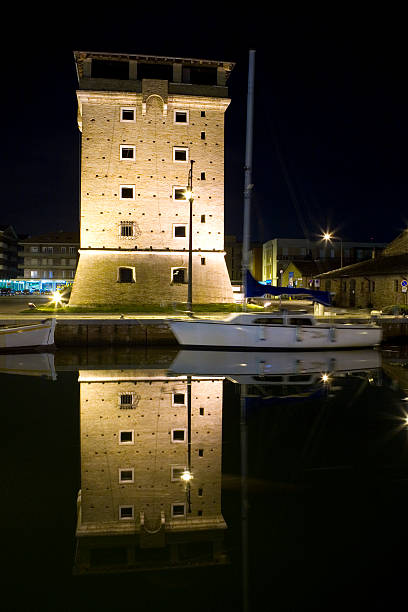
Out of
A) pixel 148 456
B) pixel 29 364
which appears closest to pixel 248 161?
pixel 29 364

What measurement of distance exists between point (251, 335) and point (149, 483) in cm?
1637

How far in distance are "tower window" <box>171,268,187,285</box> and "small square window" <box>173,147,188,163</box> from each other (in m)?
8.99

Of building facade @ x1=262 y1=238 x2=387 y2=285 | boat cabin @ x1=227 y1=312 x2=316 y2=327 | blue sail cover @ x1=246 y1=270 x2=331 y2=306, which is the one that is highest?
building facade @ x1=262 y1=238 x2=387 y2=285

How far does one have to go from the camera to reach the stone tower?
38.0 meters

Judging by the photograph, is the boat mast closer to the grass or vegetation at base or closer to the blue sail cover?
the blue sail cover

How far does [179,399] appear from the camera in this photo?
14.6 meters

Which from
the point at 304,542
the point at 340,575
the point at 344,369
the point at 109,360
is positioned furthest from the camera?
the point at 109,360

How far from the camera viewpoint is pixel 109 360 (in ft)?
75.3

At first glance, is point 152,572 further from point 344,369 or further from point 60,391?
point 344,369

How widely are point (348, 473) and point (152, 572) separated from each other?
14.5ft

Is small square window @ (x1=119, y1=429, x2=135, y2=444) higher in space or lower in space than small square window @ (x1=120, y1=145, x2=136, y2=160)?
lower

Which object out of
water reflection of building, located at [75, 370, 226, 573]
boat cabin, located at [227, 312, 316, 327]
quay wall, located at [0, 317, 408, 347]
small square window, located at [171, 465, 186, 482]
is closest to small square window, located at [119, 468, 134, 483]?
water reflection of building, located at [75, 370, 226, 573]

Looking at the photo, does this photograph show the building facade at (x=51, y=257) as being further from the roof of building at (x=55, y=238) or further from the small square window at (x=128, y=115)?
the small square window at (x=128, y=115)

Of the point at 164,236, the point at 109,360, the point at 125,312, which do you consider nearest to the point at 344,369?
the point at 109,360
